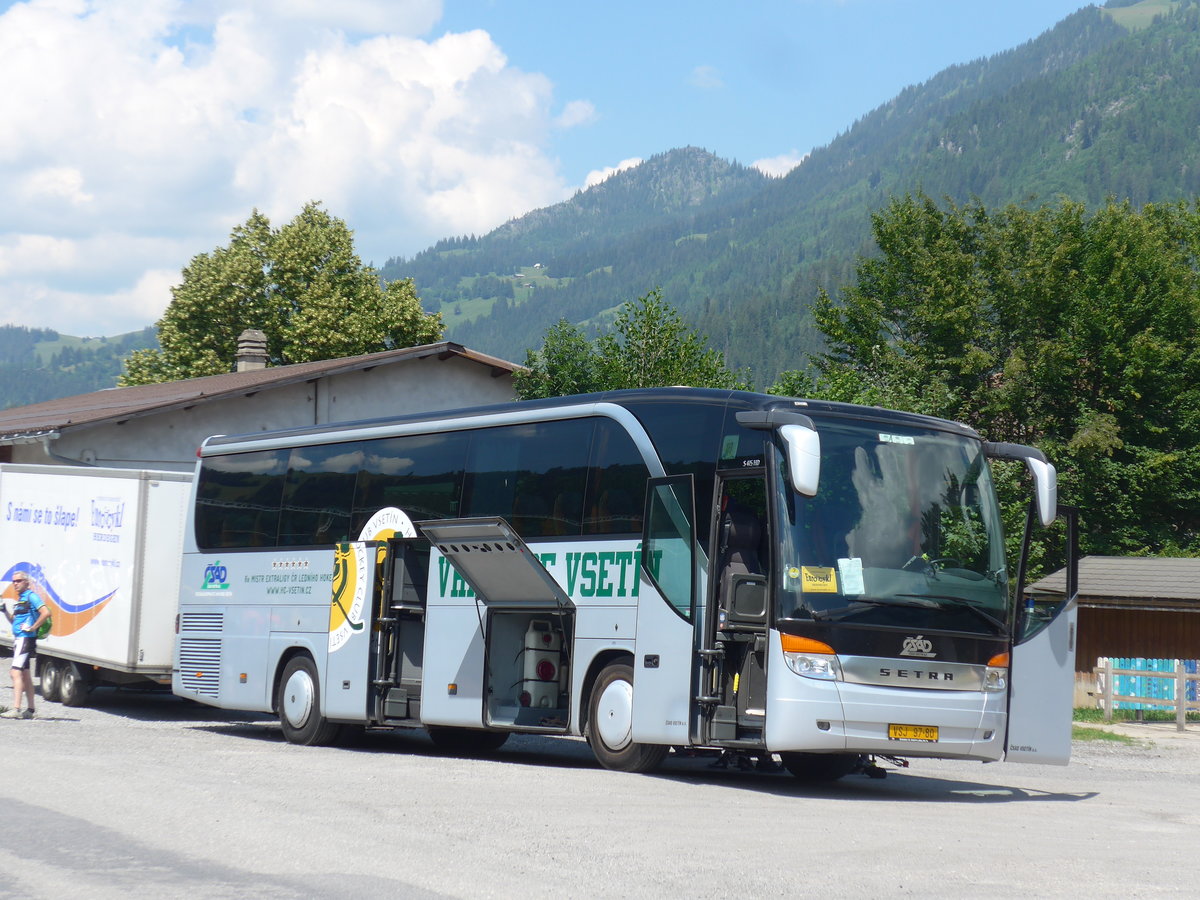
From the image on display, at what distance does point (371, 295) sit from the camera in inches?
2261

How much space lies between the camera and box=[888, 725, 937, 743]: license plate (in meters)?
12.0

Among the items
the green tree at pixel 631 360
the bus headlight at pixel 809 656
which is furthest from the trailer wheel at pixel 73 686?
the green tree at pixel 631 360

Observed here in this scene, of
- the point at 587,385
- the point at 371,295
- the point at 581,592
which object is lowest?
the point at 581,592

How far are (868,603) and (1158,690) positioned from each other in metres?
16.7

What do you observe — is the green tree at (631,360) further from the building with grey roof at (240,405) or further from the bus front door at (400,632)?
the bus front door at (400,632)

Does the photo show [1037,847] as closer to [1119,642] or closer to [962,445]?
[962,445]

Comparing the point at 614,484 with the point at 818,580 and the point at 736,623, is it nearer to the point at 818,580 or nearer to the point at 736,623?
the point at 736,623

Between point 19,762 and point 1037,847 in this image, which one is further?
point 19,762

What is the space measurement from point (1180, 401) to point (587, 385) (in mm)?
20423

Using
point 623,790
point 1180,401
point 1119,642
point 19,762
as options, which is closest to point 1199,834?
point 623,790

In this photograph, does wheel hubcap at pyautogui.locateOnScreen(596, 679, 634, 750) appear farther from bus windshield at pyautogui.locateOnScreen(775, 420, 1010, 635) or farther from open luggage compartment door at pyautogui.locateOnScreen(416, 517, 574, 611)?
bus windshield at pyautogui.locateOnScreen(775, 420, 1010, 635)

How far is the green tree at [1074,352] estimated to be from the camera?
4638 centimetres

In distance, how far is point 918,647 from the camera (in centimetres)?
1212

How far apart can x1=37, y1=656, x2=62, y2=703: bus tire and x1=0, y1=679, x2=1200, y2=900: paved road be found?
6455mm
